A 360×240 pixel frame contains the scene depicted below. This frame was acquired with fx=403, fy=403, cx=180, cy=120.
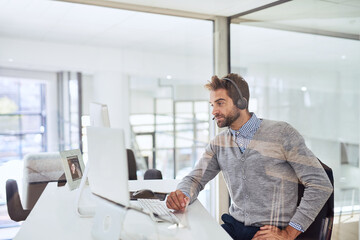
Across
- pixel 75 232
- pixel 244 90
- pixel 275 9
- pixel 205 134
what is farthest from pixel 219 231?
pixel 205 134

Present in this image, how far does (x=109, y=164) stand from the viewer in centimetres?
151

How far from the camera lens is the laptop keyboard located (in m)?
1.81

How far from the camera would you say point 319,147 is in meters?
3.11

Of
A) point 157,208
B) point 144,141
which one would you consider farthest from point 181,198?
point 144,141

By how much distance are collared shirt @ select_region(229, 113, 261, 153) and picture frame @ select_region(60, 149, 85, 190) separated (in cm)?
97

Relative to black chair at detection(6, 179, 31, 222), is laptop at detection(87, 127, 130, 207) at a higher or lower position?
higher

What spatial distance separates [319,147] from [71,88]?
7.55ft

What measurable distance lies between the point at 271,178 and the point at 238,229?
318mm

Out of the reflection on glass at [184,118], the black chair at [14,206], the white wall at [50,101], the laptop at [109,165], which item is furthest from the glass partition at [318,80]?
the black chair at [14,206]

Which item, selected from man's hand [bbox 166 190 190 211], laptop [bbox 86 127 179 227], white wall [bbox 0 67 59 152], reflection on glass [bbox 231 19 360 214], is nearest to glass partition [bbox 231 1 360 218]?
reflection on glass [bbox 231 19 360 214]

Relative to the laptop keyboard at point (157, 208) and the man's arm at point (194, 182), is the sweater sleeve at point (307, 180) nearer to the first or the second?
the man's arm at point (194, 182)

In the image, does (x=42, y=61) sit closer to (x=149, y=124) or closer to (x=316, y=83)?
(x=149, y=124)

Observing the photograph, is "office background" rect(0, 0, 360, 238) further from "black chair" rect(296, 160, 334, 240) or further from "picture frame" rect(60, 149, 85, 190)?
"black chair" rect(296, 160, 334, 240)

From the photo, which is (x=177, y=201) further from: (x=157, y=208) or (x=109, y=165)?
(x=109, y=165)
